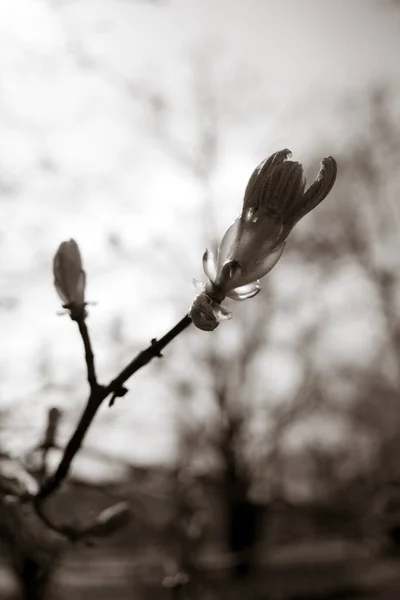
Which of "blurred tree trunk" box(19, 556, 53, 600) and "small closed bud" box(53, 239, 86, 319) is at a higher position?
"small closed bud" box(53, 239, 86, 319)

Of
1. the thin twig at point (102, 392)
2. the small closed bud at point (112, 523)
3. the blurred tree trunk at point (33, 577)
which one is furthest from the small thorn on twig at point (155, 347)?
the blurred tree trunk at point (33, 577)

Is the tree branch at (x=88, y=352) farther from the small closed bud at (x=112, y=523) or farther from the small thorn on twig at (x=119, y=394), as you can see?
the small closed bud at (x=112, y=523)

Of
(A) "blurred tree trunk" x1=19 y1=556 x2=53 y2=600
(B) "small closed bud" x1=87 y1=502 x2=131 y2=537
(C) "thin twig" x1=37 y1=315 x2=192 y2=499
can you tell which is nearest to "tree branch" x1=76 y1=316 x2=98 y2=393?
(C) "thin twig" x1=37 y1=315 x2=192 y2=499

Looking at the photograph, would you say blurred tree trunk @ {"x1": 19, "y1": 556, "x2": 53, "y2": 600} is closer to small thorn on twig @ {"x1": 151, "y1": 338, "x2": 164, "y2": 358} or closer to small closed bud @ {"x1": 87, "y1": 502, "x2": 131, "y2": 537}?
small closed bud @ {"x1": 87, "y1": 502, "x2": 131, "y2": 537}

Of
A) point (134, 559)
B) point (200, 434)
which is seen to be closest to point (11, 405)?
point (200, 434)

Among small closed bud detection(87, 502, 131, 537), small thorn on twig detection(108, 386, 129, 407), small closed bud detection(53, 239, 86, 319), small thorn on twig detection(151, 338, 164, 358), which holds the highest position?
small closed bud detection(53, 239, 86, 319)

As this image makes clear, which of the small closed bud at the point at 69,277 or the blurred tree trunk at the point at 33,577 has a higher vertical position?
the small closed bud at the point at 69,277
